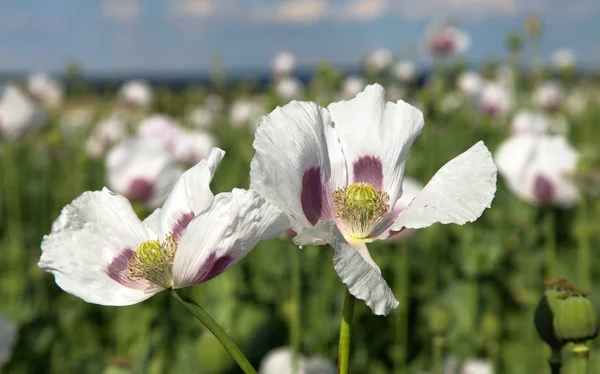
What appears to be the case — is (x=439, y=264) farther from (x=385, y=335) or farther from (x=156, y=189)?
(x=156, y=189)

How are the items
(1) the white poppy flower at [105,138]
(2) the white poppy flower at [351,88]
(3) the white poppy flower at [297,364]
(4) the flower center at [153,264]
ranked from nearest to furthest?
(4) the flower center at [153,264] → (3) the white poppy flower at [297,364] → (1) the white poppy flower at [105,138] → (2) the white poppy flower at [351,88]

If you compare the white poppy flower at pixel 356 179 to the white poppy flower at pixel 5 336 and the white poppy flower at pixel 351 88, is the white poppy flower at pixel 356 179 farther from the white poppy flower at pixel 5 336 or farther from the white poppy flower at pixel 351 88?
the white poppy flower at pixel 351 88

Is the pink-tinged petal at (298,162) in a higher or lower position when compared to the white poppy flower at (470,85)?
lower

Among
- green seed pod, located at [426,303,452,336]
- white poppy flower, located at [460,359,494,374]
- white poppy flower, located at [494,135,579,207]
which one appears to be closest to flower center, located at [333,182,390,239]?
green seed pod, located at [426,303,452,336]

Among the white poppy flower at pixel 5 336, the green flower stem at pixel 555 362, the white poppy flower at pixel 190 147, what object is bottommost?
the white poppy flower at pixel 5 336

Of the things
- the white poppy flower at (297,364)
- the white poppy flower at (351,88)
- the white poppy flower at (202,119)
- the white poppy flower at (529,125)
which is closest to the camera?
the white poppy flower at (297,364)

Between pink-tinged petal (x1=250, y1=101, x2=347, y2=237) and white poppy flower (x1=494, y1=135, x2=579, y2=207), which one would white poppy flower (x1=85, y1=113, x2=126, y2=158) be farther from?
pink-tinged petal (x1=250, y1=101, x2=347, y2=237)

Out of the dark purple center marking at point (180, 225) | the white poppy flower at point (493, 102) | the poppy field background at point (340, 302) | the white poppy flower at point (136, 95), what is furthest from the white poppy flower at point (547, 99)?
the dark purple center marking at point (180, 225)
